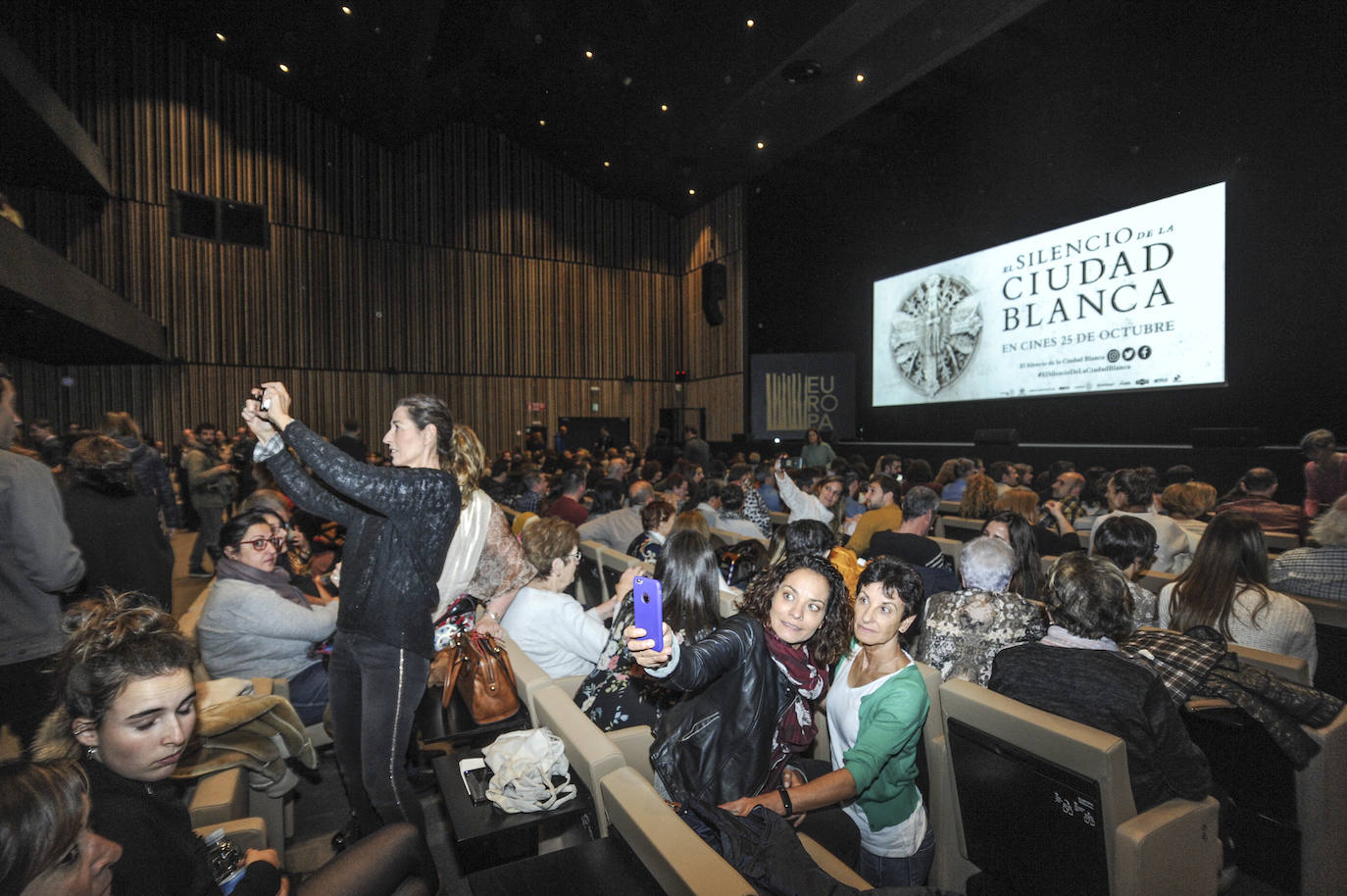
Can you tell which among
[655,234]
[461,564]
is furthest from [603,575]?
[655,234]

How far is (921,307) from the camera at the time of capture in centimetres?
1035

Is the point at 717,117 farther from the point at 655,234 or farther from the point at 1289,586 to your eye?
the point at 1289,586

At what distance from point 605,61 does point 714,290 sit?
5.05 meters

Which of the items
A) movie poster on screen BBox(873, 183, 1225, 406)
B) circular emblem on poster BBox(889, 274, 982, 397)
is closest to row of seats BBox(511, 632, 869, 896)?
movie poster on screen BBox(873, 183, 1225, 406)

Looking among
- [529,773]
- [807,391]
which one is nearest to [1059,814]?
[529,773]

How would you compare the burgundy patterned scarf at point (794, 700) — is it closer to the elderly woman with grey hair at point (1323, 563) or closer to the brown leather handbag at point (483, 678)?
the brown leather handbag at point (483, 678)

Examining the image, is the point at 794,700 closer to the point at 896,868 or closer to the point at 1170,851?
the point at 896,868

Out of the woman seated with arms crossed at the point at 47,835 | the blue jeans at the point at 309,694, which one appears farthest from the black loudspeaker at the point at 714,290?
the woman seated with arms crossed at the point at 47,835

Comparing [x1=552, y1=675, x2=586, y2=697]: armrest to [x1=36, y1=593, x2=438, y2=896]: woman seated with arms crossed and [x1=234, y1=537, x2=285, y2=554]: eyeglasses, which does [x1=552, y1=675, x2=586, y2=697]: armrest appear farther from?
[x1=234, y1=537, x2=285, y2=554]: eyeglasses

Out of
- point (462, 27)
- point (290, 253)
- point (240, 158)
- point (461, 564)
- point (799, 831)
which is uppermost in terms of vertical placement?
point (462, 27)

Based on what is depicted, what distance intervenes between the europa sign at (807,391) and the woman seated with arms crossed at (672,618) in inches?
376

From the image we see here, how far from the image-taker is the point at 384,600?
1.83 metres

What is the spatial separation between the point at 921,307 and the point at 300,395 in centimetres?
1059

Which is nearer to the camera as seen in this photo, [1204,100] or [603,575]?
[603,575]
